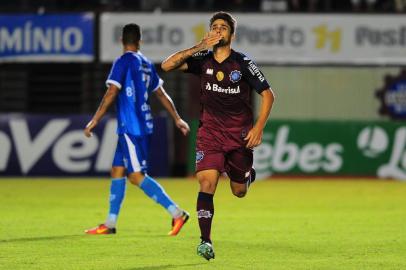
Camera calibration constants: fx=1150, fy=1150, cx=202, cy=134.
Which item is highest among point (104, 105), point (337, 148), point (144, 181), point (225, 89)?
point (225, 89)

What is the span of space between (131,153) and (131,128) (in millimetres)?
257

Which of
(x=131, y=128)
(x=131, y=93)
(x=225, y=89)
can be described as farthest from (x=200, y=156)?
(x=131, y=93)

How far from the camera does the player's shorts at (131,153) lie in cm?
1135

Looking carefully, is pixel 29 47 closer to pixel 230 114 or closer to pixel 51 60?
pixel 51 60

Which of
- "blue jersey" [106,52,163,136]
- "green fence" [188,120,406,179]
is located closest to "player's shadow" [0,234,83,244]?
"blue jersey" [106,52,163,136]

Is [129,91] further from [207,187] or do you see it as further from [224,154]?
[207,187]

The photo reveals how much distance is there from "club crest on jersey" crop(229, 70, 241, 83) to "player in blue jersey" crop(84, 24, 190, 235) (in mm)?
1899

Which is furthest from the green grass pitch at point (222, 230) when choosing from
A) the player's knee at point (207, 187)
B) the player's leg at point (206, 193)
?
the player's knee at point (207, 187)

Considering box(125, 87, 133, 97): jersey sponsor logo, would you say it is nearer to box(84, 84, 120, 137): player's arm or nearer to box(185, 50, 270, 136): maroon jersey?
box(84, 84, 120, 137): player's arm

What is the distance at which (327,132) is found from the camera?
21.5 meters

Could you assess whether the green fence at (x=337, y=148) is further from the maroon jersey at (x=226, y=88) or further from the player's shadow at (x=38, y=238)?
the maroon jersey at (x=226, y=88)

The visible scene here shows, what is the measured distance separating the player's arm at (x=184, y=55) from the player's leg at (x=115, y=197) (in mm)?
2156

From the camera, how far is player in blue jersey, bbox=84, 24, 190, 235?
11.3 metres

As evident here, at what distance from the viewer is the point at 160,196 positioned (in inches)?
446
